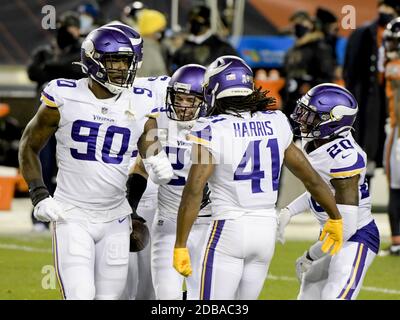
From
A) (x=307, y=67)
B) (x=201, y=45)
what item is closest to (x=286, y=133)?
(x=201, y=45)

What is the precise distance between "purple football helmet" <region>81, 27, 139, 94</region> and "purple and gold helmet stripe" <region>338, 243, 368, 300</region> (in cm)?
143

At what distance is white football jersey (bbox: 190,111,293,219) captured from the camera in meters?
5.58

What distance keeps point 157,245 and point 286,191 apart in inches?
213

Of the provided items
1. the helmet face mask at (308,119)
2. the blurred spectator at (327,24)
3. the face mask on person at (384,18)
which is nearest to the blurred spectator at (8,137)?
the blurred spectator at (327,24)

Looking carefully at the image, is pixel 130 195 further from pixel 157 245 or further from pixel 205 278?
pixel 205 278

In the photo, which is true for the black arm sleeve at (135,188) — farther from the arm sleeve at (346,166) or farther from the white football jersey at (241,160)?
the arm sleeve at (346,166)

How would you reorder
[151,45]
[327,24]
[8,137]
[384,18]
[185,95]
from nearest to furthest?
[185,95] < [151,45] < [384,18] < [327,24] < [8,137]

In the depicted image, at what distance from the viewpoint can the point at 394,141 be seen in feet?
32.7

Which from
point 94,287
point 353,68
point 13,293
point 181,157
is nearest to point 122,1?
point 353,68

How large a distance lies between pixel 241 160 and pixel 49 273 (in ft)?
10.9

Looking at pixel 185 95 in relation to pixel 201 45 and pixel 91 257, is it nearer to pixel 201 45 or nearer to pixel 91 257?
pixel 91 257

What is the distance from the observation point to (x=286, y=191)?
12031mm

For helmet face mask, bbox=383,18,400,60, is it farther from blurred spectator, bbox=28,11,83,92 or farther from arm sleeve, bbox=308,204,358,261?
arm sleeve, bbox=308,204,358,261

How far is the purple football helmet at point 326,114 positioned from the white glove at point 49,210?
1.42 metres
